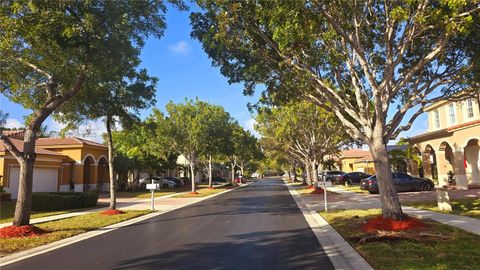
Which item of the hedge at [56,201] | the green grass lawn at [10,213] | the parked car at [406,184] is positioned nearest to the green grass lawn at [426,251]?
the green grass lawn at [10,213]

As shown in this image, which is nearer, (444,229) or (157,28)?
(444,229)

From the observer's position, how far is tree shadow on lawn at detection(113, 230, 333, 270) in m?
8.04

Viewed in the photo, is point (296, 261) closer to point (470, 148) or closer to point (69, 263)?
point (69, 263)

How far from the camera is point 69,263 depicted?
860cm

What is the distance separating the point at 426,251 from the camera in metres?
8.60

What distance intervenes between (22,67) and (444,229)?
45.8ft

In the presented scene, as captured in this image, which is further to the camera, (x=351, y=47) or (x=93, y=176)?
(x=93, y=176)

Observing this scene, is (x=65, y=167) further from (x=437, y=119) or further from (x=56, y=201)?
(x=437, y=119)

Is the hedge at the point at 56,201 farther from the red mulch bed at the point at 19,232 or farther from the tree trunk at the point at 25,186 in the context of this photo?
the red mulch bed at the point at 19,232

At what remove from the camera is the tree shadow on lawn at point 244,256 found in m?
8.04

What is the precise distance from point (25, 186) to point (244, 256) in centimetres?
783

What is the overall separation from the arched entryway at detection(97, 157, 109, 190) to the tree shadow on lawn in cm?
3225

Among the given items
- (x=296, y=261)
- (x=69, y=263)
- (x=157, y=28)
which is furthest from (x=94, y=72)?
(x=296, y=261)

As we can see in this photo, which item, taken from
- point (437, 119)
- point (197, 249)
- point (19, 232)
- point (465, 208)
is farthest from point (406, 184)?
point (19, 232)
